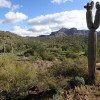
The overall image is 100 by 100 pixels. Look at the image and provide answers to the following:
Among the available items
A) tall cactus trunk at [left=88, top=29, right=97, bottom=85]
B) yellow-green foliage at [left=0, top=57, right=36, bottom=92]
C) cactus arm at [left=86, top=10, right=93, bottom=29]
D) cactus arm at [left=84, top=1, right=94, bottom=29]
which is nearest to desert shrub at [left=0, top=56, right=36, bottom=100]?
yellow-green foliage at [left=0, top=57, right=36, bottom=92]

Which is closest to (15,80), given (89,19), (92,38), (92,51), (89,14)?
(92,51)

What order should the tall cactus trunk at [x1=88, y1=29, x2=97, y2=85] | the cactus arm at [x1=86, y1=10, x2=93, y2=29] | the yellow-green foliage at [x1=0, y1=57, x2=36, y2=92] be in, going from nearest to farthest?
the yellow-green foliage at [x1=0, y1=57, x2=36, y2=92], the tall cactus trunk at [x1=88, y1=29, x2=97, y2=85], the cactus arm at [x1=86, y1=10, x2=93, y2=29]

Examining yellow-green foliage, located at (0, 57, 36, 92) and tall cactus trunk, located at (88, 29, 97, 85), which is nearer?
yellow-green foliage, located at (0, 57, 36, 92)

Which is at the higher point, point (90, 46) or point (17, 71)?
point (90, 46)

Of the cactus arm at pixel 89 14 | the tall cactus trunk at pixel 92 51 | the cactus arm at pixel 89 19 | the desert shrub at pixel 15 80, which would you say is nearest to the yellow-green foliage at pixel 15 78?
the desert shrub at pixel 15 80

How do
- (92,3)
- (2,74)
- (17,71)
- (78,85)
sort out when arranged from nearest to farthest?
(2,74) → (17,71) → (78,85) → (92,3)

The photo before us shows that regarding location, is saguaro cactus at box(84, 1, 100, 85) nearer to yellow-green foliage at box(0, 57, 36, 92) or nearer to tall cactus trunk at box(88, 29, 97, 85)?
tall cactus trunk at box(88, 29, 97, 85)

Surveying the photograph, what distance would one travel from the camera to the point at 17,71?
7.22 meters

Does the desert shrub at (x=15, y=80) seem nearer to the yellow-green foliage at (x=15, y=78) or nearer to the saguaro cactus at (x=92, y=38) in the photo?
the yellow-green foliage at (x=15, y=78)

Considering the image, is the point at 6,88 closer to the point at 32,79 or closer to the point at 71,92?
the point at 32,79

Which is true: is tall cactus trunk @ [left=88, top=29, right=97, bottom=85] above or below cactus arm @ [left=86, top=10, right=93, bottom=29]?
below

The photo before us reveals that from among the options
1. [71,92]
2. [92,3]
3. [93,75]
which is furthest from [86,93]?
[92,3]

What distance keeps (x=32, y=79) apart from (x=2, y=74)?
1.62 meters

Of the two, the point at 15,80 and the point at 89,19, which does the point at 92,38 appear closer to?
Result: the point at 89,19
